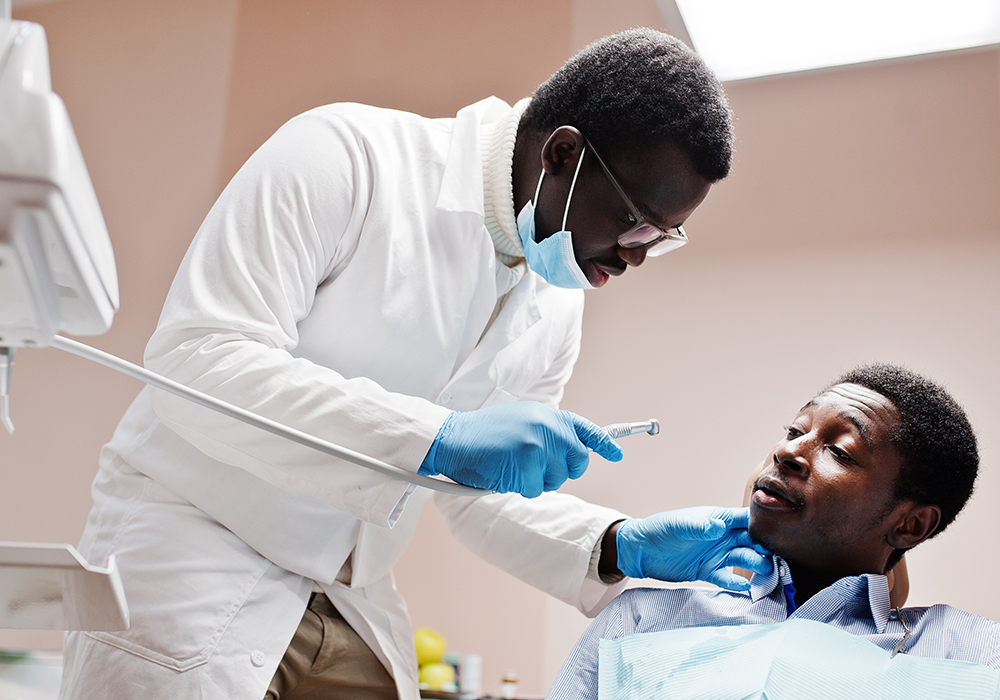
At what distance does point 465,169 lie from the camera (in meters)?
1.41

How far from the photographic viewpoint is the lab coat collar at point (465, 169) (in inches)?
54.0

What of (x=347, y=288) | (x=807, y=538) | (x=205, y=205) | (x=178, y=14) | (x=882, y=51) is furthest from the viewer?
(x=178, y=14)

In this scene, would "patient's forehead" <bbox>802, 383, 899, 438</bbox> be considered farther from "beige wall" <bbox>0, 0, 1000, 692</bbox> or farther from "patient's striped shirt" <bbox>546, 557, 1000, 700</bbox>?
"beige wall" <bbox>0, 0, 1000, 692</bbox>

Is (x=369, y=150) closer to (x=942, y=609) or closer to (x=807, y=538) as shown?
(x=807, y=538)

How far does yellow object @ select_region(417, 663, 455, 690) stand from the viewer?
7.64 feet

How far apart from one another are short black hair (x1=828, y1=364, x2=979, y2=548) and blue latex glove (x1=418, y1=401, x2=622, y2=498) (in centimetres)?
54

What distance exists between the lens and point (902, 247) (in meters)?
2.49

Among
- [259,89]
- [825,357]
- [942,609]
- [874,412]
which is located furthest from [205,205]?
[942,609]

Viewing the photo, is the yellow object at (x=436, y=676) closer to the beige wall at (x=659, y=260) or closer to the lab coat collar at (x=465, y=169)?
the beige wall at (x=659, y=260)

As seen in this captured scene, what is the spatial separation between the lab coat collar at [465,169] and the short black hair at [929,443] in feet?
2.43

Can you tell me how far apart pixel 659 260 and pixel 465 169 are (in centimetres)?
145

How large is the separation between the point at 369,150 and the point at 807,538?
0.92 metres

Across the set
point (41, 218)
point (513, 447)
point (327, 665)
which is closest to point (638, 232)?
point (513, 447)

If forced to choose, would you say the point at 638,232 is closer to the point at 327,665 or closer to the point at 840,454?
the point at 840,454
